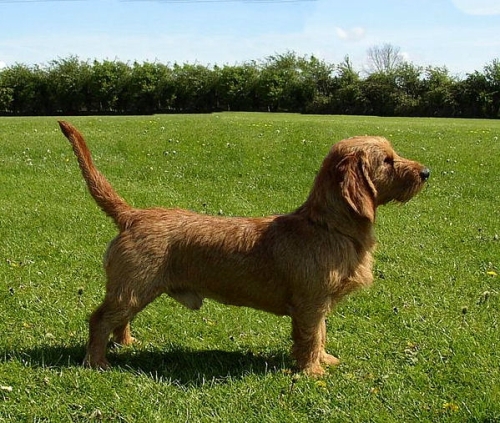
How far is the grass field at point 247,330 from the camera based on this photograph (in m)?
4.26

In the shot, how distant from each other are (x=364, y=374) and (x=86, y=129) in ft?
45.1

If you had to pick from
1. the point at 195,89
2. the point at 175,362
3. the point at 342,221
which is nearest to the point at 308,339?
the point at 342,221

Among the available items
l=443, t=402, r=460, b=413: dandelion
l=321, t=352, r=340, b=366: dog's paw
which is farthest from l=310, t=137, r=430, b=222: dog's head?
l=443, t=402, r=460, b=413: dandelion

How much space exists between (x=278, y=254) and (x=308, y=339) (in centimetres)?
71

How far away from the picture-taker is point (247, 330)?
561 cm

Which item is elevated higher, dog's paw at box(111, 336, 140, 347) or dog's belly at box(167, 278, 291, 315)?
dog's belly at box(167, 278, 291, 315)

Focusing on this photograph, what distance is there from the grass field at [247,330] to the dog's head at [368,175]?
1.33 meters

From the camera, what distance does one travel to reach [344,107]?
4588cm

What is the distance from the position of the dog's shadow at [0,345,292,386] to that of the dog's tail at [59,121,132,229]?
1.12 meters

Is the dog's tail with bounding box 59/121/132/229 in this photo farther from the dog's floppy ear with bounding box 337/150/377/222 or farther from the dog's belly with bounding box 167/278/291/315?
the dog's floppy ear with bounding box 337/150/377/222

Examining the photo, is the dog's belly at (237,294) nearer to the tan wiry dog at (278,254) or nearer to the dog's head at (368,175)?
the tan wiry dog at (278,254)

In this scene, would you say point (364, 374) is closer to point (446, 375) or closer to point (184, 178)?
point (446, 375)

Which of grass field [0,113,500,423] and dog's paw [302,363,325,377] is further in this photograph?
dog's paw [302,363,325,377]

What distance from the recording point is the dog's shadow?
4.71 metres
